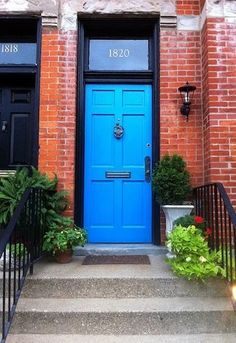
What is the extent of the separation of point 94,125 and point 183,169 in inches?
53.7

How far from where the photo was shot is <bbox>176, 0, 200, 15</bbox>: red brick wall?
16.3 feet

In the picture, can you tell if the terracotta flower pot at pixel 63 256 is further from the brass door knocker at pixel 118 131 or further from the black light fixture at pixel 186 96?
the black light fixture at pixel 186 96

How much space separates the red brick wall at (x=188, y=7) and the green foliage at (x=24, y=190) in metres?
2.73

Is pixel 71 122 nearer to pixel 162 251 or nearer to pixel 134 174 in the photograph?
pixel 134 174

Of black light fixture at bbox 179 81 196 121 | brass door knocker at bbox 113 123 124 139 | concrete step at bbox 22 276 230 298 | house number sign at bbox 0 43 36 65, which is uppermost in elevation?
→ house number sign at bbox 0 43 36 65

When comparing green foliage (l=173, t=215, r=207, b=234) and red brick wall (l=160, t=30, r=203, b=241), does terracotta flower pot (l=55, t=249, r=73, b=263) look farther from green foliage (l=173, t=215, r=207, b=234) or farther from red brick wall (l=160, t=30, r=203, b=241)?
red brick wall (l=160, t=30, r=203, b=241)

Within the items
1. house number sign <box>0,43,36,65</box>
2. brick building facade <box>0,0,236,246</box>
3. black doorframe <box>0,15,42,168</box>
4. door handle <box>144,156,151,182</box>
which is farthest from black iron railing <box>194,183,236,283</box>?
house number sign <box>0,43,36,65</box>

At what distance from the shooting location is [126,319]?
125 inches

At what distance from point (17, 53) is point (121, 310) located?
3737 millimetres

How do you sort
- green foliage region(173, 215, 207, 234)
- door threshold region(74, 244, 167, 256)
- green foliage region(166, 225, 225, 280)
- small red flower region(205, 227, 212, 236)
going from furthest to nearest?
door threshold region(74, 244, 167, 256)
green foliage region(173, 215, 207, 234)
small red flower region(205, 227, 212, 236)
green foliage region(166, 225, 225, 280)

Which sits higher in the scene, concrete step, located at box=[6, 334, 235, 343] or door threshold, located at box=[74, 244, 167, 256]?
door threshold, located at box=[74, 244, 167, 256]

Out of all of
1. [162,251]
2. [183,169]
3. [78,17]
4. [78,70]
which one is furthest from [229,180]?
[78,17]

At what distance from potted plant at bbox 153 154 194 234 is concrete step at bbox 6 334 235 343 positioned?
133 cm

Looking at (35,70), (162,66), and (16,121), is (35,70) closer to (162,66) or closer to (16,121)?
(16,121)
